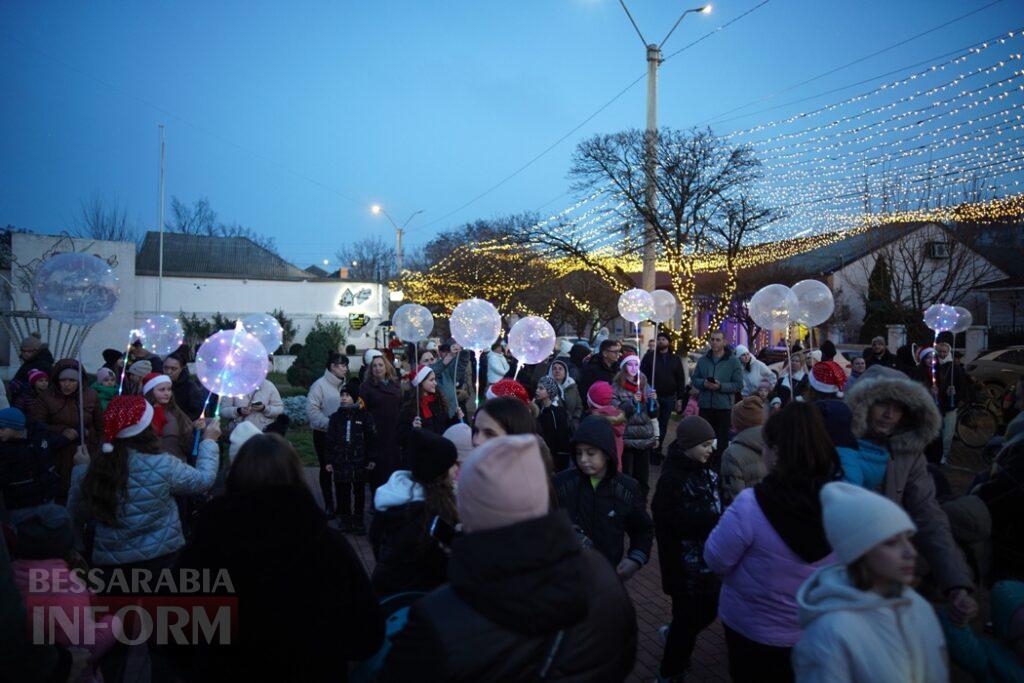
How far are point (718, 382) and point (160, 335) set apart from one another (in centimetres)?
727

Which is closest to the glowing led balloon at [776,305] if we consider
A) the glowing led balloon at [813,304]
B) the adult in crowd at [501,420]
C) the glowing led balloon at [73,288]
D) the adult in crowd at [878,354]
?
the glowing led balloon at [813,304]

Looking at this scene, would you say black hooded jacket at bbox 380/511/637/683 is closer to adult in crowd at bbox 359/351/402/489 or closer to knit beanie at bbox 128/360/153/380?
adult in crowd at bbox 359/351/402/489

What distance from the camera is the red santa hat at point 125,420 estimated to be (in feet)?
11.7

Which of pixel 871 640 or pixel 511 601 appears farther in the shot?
pixel 871 640

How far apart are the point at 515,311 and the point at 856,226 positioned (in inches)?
552

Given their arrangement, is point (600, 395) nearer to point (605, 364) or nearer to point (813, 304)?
point (605, 364)

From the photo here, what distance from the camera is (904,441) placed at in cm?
326

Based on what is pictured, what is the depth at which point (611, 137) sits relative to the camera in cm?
1928

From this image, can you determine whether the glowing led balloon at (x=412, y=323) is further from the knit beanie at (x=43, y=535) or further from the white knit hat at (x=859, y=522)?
the white knit hat at (x=859, y=522)

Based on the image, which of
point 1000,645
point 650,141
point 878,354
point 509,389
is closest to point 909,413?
point 1000,645

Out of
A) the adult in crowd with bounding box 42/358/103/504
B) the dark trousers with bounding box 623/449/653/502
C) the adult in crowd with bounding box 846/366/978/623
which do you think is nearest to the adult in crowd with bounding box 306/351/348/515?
the adult in crowd with bounding box 42/358/103/504

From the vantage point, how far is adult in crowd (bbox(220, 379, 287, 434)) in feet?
21.7

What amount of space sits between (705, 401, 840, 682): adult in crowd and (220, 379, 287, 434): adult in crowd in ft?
16.5

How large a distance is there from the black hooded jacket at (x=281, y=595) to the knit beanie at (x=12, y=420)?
3024 mm
